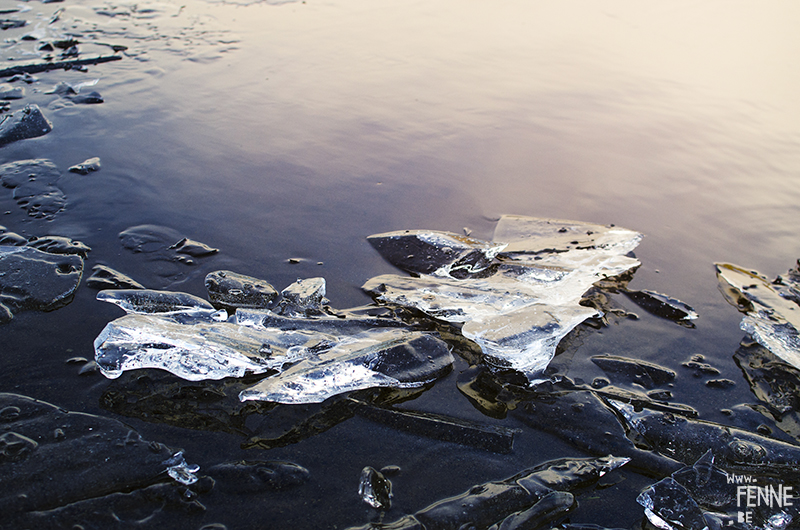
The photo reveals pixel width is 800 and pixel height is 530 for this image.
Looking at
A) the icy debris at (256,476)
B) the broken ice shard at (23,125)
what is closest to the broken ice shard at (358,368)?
the icy debris at (256,476)

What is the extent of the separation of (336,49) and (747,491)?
5.18 meters

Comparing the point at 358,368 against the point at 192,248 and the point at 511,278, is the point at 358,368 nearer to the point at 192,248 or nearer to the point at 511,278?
the point at 511,278

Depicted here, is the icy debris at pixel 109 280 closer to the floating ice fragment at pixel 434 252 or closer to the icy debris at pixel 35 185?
the icy debris at pixel 35 185

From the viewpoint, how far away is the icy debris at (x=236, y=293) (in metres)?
1.97

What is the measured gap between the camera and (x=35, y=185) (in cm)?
261

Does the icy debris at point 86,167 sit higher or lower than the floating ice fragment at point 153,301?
higher

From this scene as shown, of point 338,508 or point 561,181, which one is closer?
point 338,508

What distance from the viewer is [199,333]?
1743 mm

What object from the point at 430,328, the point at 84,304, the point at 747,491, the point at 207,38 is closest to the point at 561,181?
the point at 430,328

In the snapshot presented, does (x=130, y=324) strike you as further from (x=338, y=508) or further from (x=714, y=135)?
(x=714, y=135)

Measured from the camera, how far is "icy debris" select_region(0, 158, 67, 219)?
245 centimetres

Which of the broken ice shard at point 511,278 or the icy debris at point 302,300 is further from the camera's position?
the icy debris at point 302,300

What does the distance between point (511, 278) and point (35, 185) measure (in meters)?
2.58

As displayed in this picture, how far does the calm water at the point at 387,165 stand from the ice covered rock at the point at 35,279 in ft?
0.20
